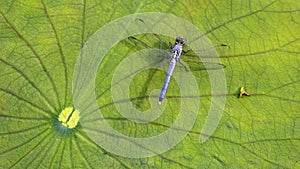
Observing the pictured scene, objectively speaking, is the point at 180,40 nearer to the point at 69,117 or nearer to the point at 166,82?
the point at 166,82

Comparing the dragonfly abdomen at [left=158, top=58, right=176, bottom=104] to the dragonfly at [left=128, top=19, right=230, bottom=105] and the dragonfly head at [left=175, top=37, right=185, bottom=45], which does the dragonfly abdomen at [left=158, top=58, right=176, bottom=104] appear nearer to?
the dragonfly at [left=128, top=19, right=230, bottom=105]

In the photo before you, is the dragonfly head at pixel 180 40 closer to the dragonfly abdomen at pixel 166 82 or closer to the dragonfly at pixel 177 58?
the dragonfly at pixel 177 58

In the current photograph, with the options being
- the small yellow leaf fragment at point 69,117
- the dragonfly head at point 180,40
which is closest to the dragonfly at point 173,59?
the dragonfly head at point 180,40

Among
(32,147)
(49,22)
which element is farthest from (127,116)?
(49,22)

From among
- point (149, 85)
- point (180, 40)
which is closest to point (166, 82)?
point (149, 85)

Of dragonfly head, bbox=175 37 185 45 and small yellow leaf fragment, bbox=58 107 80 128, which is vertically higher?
dragonfly head, bbox=175 37 185 45

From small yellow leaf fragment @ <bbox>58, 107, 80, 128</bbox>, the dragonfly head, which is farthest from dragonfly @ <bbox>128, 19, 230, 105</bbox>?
small yellow leaf fragment @ <bbox>58, 107, 80, 128</bbox>

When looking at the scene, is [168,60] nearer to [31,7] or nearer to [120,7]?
[120,7]
